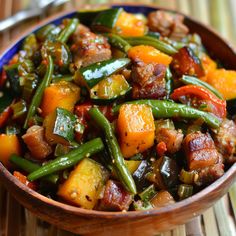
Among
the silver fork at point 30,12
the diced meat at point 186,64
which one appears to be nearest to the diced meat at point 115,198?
the diced meat at point 186,64

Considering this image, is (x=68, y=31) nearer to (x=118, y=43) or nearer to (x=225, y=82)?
(x=118, y=43)

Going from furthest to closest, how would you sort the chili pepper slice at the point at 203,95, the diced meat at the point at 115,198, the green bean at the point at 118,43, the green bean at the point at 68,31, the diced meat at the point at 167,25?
1. the diced meat at the point at 167,25
2. the green bean at the point at 68,31
3. the green bean at the point at 118,43
4. the chili pepper slice at the point at 203,95
5. the diced meat at the point at 115,198

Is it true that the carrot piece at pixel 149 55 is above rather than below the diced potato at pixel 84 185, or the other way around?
above

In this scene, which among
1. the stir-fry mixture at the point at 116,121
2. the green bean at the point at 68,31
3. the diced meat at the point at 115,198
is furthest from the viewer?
the green bean at the point at 68,31

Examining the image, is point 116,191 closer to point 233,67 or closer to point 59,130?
point 59,130

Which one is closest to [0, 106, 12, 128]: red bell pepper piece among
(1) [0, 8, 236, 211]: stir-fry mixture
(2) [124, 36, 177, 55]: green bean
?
(1) [0, 8, 236, 211]: stir-fry mixture

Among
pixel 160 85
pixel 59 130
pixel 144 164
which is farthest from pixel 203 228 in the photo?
pixel 59 130

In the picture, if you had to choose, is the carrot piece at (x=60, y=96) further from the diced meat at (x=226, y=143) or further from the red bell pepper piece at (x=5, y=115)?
the diced meat at (x=226, y=143)
